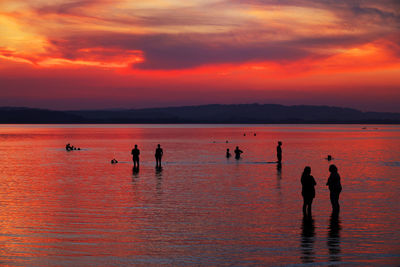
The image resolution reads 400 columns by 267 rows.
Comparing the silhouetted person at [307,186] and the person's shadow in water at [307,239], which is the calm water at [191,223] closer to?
the person's shadow in water at [307,239]

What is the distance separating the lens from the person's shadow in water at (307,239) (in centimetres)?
1384

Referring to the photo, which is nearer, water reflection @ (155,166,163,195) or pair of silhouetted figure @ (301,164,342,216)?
pair of silhouetted figure @ (301,164,342,216)

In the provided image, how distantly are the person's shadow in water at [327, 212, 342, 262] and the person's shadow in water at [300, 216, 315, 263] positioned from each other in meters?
0.50

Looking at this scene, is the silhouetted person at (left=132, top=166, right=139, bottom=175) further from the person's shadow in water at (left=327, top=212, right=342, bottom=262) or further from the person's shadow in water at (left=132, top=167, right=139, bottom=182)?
the person's shadow in water at (left=327, top=212, right=342, bottom=262)

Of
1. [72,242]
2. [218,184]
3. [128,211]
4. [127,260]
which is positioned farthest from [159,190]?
[127,260]

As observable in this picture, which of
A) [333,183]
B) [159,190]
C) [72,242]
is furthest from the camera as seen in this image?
[159,190]

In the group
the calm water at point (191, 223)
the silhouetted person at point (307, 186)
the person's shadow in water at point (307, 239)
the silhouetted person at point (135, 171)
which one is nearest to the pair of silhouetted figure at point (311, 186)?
the silhouetted person at point (307, 186)

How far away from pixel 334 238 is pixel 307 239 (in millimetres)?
885

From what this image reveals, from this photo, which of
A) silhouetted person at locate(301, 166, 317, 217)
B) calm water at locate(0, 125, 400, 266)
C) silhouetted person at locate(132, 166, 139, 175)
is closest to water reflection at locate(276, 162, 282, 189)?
calm water at locate(0, 125, 400, 266)

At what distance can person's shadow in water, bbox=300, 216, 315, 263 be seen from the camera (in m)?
13.8

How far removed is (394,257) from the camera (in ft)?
45.5

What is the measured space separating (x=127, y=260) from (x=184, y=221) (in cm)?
567

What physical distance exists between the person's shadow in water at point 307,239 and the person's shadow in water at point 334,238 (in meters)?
0.50

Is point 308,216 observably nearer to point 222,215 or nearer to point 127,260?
point 222,215
